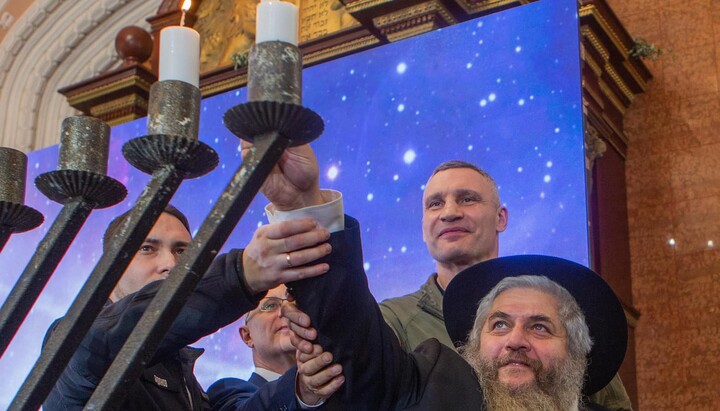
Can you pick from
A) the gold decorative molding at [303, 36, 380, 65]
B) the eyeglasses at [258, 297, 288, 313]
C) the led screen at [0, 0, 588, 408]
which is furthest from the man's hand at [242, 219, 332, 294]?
the gold decorative molding at [303, 36, 380, 65]

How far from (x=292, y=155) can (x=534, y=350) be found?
1.02m

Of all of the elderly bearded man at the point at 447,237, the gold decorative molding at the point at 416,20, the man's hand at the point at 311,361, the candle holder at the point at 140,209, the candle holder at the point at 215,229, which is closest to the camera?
the candle holder at the point at 215,229

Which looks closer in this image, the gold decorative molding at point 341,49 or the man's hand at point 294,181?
the man's hand at point 294,181

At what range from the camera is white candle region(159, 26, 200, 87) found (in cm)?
145

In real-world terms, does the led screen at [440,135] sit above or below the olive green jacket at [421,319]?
above

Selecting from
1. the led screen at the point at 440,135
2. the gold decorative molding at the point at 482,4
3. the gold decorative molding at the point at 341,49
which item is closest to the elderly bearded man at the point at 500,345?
the led screen at the point at 440,135

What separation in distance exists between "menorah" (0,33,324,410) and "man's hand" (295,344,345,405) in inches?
23.7

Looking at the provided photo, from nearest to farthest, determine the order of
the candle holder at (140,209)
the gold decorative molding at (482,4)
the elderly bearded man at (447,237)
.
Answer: the candle holder at (140,209) < the elderly bearded man at (447,237) < the gold decorative molding at (482,4)

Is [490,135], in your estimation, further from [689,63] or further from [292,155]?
[292,155]

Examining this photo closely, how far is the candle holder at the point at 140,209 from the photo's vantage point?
1.42 m

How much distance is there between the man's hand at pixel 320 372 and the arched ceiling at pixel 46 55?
6487mm

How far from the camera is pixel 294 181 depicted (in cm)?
182

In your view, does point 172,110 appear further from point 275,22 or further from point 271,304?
point 271,304

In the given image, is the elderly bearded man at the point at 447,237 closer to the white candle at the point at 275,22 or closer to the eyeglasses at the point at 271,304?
the eyeglasses at the point at 271,304
